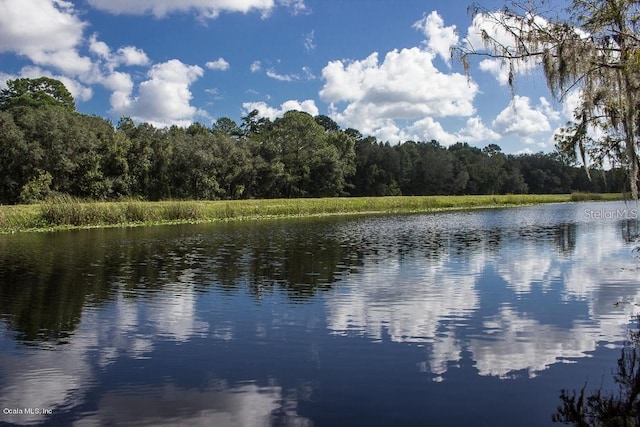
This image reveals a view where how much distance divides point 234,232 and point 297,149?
5756cm

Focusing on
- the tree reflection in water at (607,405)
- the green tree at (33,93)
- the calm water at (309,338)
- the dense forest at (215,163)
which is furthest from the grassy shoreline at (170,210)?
the green tree at (33,93)

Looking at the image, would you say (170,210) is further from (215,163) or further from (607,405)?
(607,405)

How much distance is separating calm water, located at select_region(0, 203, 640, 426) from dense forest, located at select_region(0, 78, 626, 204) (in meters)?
5.38

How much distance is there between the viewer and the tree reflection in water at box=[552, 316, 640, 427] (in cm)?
649

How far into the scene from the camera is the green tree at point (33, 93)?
3465 inches

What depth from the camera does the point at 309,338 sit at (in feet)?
33.9

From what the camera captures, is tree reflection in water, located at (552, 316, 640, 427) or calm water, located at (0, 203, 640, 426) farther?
calm water, located at (0, 203, 640, 426)

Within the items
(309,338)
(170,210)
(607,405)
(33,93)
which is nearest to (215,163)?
(170,210)

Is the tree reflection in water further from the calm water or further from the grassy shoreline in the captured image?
the grassy shoreline

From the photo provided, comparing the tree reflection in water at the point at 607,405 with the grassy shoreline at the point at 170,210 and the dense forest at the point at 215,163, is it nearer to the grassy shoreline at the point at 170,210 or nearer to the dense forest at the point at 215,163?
the dense forest at the point at 215,163

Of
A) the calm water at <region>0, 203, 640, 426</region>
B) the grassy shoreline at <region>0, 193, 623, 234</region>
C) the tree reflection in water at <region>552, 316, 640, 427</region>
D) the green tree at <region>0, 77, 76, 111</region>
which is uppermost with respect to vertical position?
the green tree at <region>0, 77, 76, 111</region>

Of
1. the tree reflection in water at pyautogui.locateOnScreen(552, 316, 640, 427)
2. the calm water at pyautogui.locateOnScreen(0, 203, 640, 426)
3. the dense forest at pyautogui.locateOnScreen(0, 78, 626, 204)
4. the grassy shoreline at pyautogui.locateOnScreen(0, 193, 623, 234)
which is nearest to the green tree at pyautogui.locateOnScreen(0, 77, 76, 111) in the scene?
the dense forest at pyautogui.locateOnScreen(0, 78, 626, 204)

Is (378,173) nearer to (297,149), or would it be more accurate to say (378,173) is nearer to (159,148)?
(297,149)

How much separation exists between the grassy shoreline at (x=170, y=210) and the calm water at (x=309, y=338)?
18.5 m
